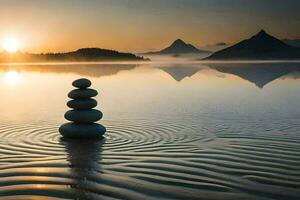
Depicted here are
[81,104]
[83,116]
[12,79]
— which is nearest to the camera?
[83,116]

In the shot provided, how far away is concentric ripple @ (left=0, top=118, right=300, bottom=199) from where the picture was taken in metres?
10.2

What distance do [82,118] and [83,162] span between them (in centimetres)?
407

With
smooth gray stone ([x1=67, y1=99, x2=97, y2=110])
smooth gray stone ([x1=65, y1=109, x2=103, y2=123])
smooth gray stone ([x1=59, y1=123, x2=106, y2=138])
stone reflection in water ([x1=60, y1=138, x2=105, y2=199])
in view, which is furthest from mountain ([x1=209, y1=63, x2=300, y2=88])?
stone reflection in water ([x1=60, y1=138, x2=105, y2=199])

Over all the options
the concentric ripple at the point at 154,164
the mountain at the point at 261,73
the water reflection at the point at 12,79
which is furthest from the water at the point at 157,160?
the water reflection at the point at 12,79

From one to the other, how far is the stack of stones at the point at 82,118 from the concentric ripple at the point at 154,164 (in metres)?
0.45

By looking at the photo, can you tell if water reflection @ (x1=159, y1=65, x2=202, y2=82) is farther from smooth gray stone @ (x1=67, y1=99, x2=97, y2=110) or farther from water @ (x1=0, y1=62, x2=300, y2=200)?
smooth gray stone @ (x1=67, y1=99, x2=97, y2=110)

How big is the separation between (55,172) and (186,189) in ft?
10.8

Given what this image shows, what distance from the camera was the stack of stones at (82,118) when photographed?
16859 millimetres

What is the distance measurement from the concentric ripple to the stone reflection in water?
0.07 feet

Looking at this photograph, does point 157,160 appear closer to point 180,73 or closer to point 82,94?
point 82,94

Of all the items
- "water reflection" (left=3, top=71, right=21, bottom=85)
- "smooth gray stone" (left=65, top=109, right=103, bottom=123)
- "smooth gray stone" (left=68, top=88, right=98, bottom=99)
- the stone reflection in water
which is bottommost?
the stone reflection in water

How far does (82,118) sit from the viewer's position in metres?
17.0

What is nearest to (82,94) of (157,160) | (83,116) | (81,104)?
(81,104)

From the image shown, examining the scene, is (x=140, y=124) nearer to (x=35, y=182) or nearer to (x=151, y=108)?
(x=151, y=108)
